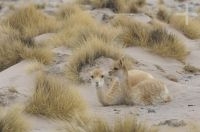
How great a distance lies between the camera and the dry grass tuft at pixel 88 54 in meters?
9.74

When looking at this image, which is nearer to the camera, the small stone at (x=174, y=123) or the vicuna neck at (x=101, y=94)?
the small stone at (x=174, y=123)

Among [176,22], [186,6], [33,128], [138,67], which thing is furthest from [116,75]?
[186,6]

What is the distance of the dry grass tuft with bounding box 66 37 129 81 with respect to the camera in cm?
974

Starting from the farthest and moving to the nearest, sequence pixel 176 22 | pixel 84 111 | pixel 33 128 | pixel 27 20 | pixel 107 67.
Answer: pixel 176 22 < pixel 27 20 < pixel 107 67 < pixel 84 111 < pixel 33 128

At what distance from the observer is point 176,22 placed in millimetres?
15648

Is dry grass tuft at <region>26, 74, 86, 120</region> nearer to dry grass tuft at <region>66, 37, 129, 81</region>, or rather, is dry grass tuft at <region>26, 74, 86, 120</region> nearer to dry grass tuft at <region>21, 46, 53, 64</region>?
dry grass tuft at <region>66, 37, 129, 81</region>

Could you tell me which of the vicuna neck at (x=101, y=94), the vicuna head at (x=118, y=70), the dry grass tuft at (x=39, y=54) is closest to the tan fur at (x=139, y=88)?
the vicuna head at (x=118, y=70)

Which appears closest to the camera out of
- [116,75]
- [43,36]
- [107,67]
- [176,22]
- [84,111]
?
[84,111]

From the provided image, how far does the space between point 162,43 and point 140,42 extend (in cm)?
42

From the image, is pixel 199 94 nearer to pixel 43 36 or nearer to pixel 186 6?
pixel 43 36

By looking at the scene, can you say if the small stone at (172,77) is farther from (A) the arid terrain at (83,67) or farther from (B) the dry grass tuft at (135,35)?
(B) the dry grass tuft at (135,35)

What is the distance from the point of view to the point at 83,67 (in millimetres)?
9906

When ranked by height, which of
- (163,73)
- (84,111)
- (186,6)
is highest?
(84,111)

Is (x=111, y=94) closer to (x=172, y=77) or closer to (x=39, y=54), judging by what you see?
(x=172, y=77)
